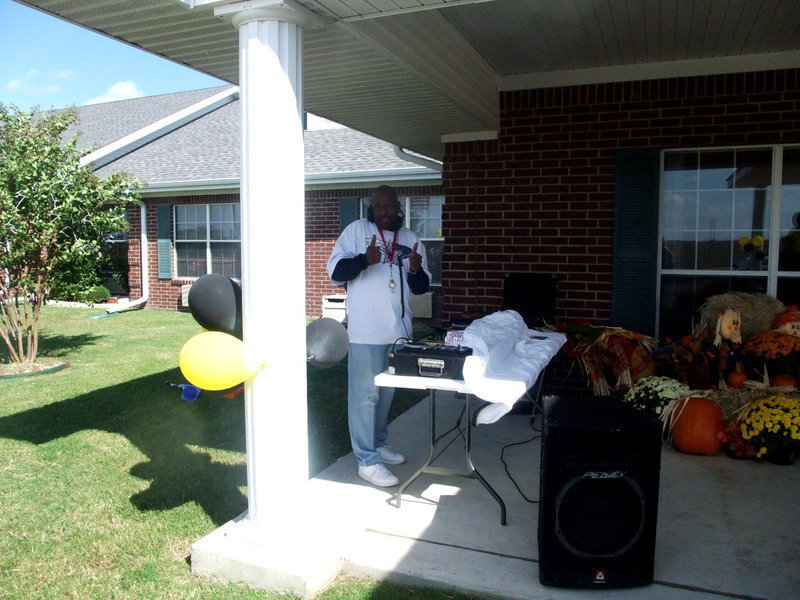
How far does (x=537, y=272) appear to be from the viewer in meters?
6.20

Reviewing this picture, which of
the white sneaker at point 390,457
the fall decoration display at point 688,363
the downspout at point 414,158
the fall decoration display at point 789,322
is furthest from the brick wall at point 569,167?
the white sneaker at point 390,457

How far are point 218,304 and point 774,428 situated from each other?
3.65 m

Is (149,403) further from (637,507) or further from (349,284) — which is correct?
(637,507)

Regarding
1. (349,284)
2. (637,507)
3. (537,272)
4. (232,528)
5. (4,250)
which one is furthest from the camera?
(4,250)

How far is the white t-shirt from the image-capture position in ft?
13.5

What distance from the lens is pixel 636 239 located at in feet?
19.1

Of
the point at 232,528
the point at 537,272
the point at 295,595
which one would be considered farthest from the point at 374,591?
the point at 537,272

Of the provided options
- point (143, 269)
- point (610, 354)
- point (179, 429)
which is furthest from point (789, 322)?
point (143, 269)

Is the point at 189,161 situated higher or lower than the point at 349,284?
higher

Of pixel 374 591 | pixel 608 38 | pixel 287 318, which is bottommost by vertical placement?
pixel 374 591

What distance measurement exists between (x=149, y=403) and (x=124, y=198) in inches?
145

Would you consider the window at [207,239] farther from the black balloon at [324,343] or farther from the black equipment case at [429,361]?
the black balloon at [324,343]

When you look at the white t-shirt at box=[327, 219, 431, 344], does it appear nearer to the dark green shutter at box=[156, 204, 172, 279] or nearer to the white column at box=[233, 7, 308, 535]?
the white column at box=[233, 7, 308, 535]

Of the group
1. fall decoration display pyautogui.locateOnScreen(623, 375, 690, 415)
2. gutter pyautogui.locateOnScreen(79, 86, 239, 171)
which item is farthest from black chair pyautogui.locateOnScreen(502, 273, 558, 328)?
gutter pyautogui.locateOnScreen(79, 86, 239, 171)
